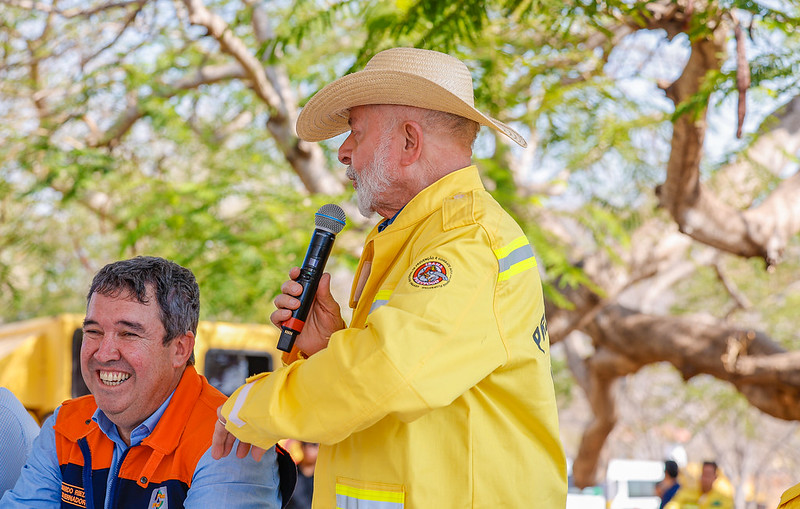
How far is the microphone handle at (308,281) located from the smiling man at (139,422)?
0.37m

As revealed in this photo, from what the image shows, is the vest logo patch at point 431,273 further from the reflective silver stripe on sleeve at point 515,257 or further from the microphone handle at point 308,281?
the microphone handle at point 308,281

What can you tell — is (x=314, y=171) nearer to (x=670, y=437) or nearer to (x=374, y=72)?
(x=374, y=72)

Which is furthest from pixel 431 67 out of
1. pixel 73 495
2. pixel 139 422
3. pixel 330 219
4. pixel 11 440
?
pixel 11 440

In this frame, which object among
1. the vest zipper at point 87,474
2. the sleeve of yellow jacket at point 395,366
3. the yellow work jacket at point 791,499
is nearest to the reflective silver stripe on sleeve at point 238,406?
the sleeve of yellow jacket at point 395,366

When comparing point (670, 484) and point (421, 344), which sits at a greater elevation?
point (421, 344)

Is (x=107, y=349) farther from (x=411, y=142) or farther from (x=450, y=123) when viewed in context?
(x=450, y=123)

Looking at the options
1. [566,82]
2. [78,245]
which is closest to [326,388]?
[566,82]

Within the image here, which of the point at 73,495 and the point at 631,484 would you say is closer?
the point at 73,495

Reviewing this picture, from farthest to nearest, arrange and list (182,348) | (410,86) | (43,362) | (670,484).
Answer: (670,484) < (43,362) < (182,348) < (410,86)

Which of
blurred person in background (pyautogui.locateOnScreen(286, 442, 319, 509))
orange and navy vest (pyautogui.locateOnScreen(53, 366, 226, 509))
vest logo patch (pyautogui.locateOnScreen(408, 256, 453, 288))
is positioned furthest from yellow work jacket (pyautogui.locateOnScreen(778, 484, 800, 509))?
blurred person in background (pyautogui.locateOnScreen(286, 442, 319, 509))

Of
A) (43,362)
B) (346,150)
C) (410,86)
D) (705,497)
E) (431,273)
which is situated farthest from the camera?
(705,497)

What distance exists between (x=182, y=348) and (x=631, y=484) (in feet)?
51.7

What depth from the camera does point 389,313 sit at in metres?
1.81

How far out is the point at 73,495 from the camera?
259 cm
